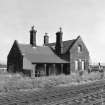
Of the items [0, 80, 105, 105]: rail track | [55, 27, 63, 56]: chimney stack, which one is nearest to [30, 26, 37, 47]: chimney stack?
[55, 27, 63, 56]: chimney stack

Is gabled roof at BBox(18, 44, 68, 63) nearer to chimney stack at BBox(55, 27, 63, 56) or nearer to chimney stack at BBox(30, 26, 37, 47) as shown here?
chimney stack at BBox(30, 26, 37, 47)

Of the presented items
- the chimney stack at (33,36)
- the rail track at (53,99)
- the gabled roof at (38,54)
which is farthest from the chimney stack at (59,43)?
the rail track at (53,99)

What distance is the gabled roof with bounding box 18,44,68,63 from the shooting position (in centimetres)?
2870

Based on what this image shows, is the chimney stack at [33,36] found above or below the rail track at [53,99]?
above

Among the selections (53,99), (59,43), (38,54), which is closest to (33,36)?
(38,54)

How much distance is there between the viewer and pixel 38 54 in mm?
31000

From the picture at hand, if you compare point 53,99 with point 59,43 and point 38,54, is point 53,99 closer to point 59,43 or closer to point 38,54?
point 38,54

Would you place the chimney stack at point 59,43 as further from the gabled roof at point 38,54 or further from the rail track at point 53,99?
the rail track at point 53,99

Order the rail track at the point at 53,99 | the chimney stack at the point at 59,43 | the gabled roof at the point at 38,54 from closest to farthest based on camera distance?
the rail track at the point at 53,99
the gabled roof at the point at 38,54
the chimney stack at the point at 59,43

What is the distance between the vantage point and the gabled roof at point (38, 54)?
2870cm

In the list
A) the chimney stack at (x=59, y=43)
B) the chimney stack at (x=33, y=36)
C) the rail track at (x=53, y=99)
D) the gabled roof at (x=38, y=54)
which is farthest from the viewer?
the chimney stack at (x=59, y=43)

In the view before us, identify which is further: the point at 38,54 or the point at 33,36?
the point at 33,36

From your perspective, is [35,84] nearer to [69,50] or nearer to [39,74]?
[39,74]

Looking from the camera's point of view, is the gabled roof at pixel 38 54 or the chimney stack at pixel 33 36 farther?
the chimney stack at pixel 33 36
